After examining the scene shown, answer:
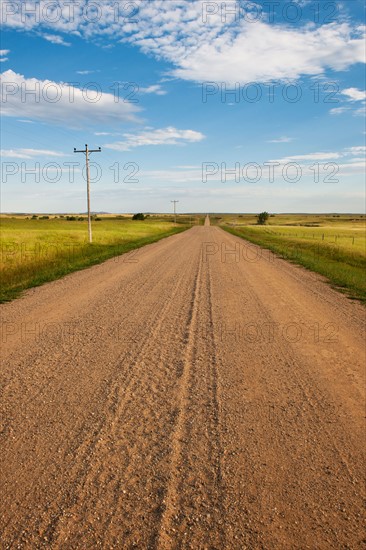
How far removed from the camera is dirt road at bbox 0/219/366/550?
2.65 metres

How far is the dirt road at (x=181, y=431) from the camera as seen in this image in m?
2.65

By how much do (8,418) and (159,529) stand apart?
6.94ft

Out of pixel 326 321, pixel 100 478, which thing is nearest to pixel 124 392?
pixel 100 478

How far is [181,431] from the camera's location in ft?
12.3

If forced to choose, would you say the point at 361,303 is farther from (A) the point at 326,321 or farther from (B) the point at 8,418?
(B) the point at 8,418

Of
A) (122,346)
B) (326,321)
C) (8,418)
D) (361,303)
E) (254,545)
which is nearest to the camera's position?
(254,545)

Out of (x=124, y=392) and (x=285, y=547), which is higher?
(x=124, y=392)

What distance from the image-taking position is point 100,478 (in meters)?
3.06

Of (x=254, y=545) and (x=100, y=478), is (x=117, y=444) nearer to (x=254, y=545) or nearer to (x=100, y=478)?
(x=100, y=478)

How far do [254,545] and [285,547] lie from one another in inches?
8.1

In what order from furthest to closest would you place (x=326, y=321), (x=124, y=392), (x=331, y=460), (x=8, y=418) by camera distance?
(x=326, y=321)
(x=124, y=392)
(x=8, y=418)
(x=331, y=460)

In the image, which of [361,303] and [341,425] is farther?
[361,303]

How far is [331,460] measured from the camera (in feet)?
11.1

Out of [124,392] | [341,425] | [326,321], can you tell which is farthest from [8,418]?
[326,321]
